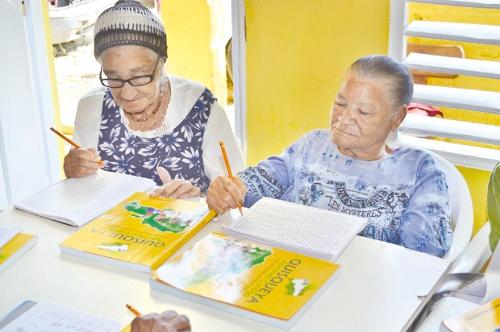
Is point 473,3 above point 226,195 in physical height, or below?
above

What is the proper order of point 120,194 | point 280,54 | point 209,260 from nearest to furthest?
point 209,260 → point 120,194 → point 280,54

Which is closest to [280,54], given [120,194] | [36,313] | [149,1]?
[120,194]

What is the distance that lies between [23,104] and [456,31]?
6.21 feet

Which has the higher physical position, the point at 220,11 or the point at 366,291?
the point at 220,11

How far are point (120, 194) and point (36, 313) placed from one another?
579mm

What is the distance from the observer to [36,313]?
4.64 feet

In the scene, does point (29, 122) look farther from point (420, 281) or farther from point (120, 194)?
point (420, 281)

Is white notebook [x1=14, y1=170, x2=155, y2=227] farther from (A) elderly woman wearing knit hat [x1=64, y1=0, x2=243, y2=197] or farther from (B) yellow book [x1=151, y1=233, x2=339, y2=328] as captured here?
(B) yellow book [x1=151, y1=233, x2=339, y2=328]

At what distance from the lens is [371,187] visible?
204cm

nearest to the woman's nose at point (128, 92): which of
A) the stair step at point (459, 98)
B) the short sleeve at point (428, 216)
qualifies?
the short sleeve at point (428, 216)

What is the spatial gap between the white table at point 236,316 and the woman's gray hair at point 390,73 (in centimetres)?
50

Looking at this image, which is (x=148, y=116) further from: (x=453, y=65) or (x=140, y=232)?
(x=453, y=65)

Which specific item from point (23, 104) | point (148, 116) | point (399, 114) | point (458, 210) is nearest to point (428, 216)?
point (458, 210)

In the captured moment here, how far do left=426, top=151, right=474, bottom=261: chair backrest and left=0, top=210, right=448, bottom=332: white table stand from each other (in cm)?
28
